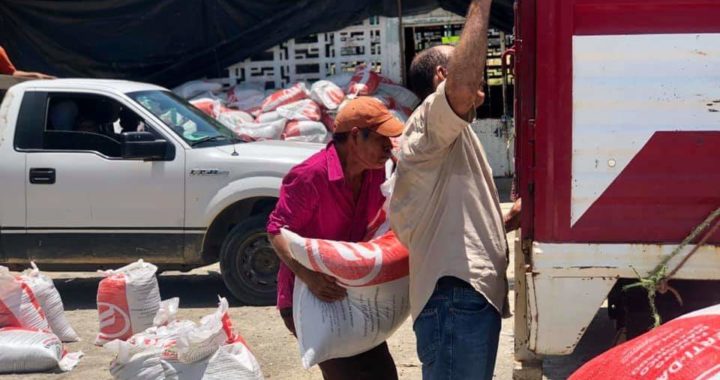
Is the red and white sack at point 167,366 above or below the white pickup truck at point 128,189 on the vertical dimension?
below

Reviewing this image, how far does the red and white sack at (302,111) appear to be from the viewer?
11.0 meters

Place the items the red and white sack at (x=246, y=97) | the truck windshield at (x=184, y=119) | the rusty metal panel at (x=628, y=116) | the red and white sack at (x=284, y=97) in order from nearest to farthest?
the rusty metal panel at (x=628, y=116), the truck windshield at (x=184, y=119), the red and white sack at (x=284, y=97), the red and white sack at (x=246, y=97)

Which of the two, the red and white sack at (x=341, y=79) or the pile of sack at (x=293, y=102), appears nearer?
the pile of sack at (x=293, y=102)

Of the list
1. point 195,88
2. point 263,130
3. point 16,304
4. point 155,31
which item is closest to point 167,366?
point 16,304

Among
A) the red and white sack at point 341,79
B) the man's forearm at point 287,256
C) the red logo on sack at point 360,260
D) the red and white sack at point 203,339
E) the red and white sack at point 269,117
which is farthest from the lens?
the red and white sack at point 341,79

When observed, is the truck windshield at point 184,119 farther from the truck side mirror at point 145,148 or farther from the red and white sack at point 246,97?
the red and white sack at point 246,97

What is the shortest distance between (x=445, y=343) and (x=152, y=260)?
5.04 m

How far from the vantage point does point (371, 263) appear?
338 cm

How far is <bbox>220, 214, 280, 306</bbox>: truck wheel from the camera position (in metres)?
7.42

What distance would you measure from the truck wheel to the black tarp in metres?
5.64

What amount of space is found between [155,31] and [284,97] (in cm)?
242

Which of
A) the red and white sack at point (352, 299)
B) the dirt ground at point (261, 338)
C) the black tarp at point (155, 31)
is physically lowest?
the dirt ground at point (261, 338)

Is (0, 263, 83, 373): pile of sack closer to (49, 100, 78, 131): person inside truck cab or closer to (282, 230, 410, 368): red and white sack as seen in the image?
(49, 100, 78, 131): person inside truck cab

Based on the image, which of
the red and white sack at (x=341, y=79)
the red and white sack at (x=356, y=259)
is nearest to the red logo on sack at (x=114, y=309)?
the red and white sack at (x=356, y=259)
